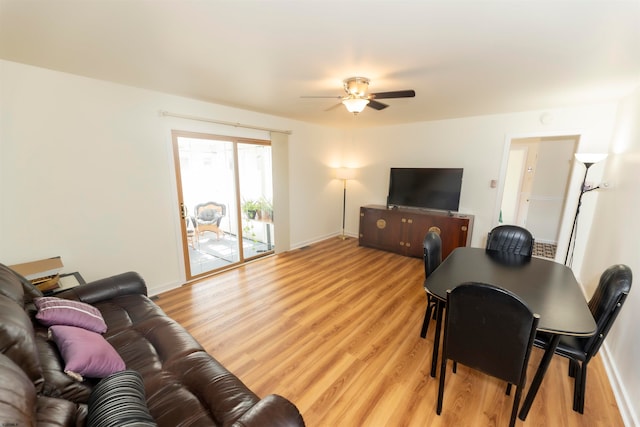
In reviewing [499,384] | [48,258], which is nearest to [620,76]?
[499,384]

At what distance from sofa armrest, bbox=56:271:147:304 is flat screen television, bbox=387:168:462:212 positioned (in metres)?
4.06

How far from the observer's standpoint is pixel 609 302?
1406mm

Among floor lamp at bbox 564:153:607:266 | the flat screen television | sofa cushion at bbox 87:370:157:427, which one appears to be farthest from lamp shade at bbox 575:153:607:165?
sofa cushion at bbox 87:370:157:427

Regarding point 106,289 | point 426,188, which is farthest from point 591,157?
point 106,289

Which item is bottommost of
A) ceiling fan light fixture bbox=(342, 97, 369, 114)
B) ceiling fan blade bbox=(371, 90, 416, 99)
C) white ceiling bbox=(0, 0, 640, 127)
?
ceiling fan light fixture bbox=(342, 97, 369, 114)

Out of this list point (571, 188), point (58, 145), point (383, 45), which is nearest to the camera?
point (383, 45)

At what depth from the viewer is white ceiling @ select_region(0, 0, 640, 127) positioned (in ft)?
4.37

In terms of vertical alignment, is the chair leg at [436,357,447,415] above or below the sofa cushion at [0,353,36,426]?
below

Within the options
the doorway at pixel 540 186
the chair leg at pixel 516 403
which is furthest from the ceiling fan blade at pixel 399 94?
the doorway at pixel 540 186

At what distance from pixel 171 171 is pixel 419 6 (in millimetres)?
2970

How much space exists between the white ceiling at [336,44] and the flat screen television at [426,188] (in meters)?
1.53

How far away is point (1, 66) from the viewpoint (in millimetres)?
1969

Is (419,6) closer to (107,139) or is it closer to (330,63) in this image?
(330,63)

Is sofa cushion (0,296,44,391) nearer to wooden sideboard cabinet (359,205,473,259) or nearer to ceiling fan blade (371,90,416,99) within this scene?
ceiling fan blade (371,90,416,99)
